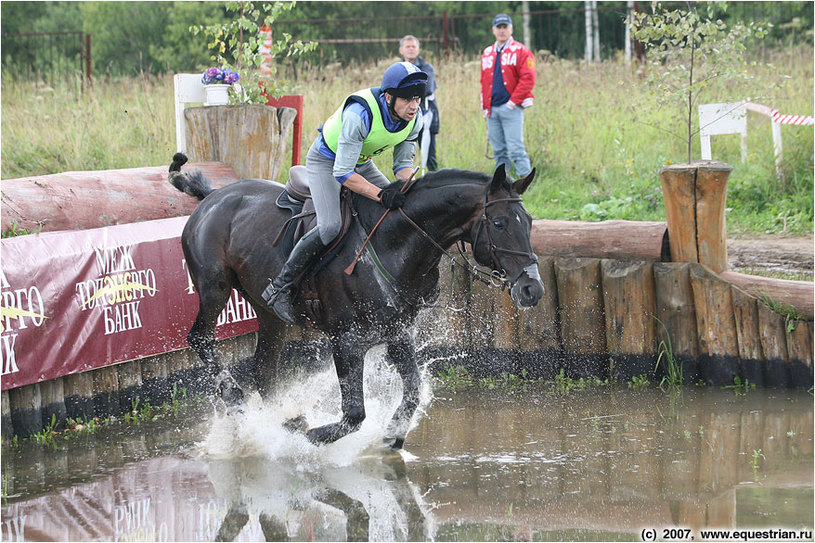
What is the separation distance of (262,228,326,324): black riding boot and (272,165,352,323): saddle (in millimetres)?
77

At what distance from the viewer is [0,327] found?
6.82 meters

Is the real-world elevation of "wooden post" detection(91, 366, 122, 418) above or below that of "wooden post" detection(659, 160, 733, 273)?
below

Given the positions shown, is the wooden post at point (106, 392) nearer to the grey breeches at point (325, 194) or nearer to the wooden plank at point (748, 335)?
the grey breeches at point (325, 194)

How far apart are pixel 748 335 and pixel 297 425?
143 inches

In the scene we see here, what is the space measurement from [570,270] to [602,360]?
0.83m

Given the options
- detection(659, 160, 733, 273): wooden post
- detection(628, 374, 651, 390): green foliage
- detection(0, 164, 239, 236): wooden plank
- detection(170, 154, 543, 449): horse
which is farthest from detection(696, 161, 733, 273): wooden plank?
detection(0, 164, 239, 236): wooden plank

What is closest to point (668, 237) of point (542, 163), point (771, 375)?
point (771, 375)

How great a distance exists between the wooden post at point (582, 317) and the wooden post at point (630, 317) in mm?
86

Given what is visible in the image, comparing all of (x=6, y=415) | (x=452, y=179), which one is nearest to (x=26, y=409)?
(x=6, y=415)

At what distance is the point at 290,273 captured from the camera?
6.66 meters

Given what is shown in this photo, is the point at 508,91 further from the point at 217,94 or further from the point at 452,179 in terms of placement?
the point at 452,179

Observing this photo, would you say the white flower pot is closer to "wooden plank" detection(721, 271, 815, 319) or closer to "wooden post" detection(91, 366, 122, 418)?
"wooden post" detection(91, 366, 122, 418)

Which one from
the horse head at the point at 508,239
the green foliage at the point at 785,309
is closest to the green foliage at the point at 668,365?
the green foliage at the point at 785,309

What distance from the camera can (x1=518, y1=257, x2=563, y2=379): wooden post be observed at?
340 inches
